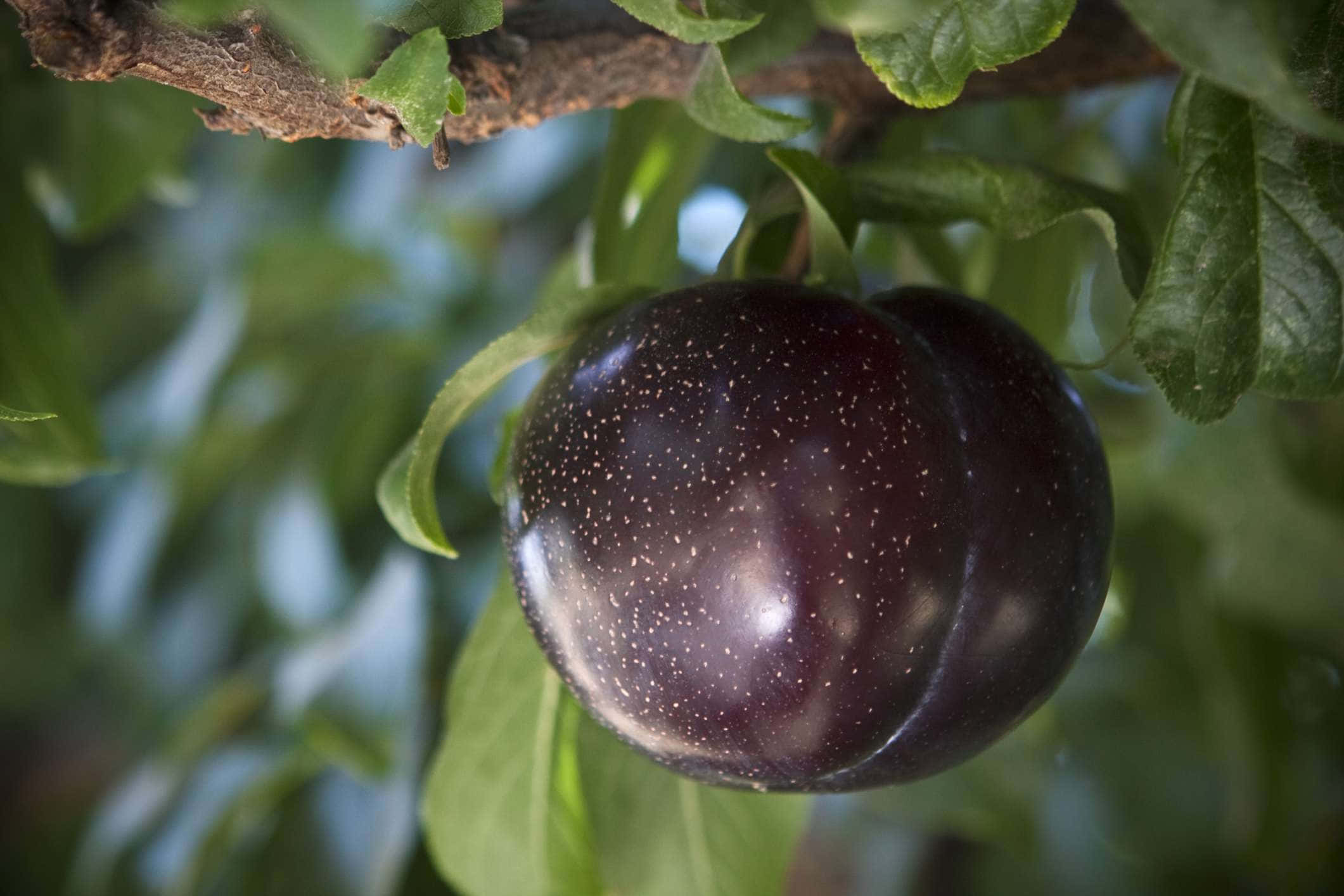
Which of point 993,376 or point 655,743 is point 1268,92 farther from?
point 655,743

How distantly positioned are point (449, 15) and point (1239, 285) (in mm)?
251

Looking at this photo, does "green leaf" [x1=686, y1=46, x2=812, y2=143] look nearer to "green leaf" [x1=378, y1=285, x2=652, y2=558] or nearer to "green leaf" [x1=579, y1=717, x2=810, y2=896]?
"green leaf" [x1=378, y1=285, x2=652, y2=558]

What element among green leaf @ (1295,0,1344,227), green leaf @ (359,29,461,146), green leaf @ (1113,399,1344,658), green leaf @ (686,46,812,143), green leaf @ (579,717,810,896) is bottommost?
green leaf @ (1113,399,1344,658)

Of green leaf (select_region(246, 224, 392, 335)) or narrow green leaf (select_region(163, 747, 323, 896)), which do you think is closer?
narrow green leaf (select_region(163, 747, 323, 896))

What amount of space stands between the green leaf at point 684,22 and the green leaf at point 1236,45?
0.10 metres

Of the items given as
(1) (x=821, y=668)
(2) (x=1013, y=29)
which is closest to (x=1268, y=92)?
(2) (x=1013, y=29)

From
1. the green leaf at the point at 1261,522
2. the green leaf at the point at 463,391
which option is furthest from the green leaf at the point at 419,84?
the green leaf at the point at 1261,522

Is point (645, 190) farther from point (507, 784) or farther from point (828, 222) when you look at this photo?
point (507, 784)

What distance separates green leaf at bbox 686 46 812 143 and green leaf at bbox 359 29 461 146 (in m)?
0.10

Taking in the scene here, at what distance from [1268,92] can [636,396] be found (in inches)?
7.5

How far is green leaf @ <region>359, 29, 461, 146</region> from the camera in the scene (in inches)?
11.7

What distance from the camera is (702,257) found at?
0.96m

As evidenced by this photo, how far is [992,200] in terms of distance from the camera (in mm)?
412

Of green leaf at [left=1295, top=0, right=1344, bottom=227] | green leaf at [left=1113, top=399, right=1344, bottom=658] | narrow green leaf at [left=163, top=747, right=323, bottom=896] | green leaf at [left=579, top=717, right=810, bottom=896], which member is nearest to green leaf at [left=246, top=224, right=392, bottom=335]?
narrow green leaf at [left=163, top=747, right=323, bottom=896]
